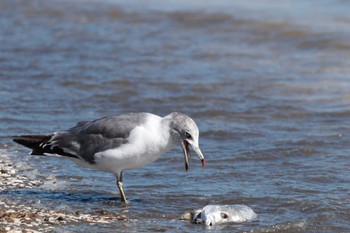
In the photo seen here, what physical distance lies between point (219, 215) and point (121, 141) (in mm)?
888

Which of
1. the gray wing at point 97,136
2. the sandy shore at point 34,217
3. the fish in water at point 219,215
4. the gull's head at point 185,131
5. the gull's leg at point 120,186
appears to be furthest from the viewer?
the gull's leg at point 120,186

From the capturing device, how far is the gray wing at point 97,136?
6238 millimetres

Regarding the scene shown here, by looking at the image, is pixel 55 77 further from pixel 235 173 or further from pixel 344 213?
pixel 344 213

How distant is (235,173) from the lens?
716 centimetres

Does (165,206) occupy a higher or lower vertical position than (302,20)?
lower

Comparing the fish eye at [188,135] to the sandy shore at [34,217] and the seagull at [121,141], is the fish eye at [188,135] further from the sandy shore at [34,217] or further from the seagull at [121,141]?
the sandy shore at [34,217]

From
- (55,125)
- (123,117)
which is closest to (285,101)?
(55,125)

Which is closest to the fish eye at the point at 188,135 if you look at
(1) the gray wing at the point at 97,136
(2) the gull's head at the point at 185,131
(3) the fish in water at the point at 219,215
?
(2) the gull's head at the point at 185,131

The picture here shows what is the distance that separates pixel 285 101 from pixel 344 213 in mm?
3846

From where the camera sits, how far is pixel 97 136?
6.36 meters

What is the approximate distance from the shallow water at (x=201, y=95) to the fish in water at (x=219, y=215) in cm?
7

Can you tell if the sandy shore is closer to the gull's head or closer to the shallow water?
the shallow water

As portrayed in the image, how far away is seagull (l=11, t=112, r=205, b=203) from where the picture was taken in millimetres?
6109

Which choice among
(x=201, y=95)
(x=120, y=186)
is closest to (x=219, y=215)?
(x=120, y=186)
